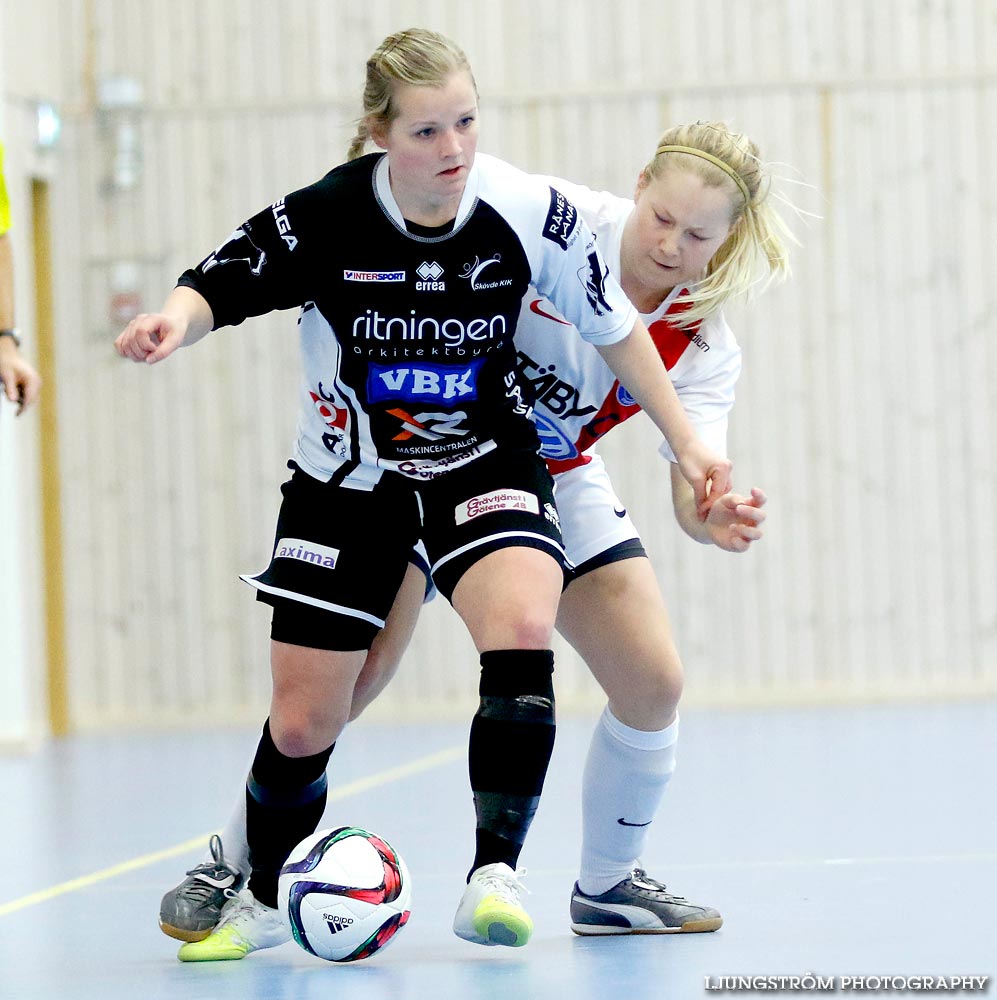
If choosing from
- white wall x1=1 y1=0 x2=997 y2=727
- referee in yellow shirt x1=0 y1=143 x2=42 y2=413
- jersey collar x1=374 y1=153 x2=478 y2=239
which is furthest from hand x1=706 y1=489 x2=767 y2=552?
white wall x1=1 y1=0 x2=997 y2=727

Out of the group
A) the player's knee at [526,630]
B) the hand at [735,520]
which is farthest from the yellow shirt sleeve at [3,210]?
the hand at [735,520]

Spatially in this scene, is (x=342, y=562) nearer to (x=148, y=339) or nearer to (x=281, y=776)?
(x=281, y=776)

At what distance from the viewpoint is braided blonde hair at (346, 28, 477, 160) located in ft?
8.63

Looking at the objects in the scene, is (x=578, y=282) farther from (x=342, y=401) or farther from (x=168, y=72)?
(x=168, y=72)

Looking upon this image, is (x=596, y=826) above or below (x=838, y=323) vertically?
below

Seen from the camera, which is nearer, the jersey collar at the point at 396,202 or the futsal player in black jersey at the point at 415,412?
the futsal player in black jersey at the point at 415,412

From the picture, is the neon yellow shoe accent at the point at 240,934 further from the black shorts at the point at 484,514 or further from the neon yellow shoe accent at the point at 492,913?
the black shorts at the point at 484,514

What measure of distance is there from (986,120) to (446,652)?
3.93 meters

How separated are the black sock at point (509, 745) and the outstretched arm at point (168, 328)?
0.70m

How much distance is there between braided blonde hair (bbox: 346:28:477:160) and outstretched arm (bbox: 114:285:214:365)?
1.36ft

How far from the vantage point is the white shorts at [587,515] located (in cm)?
310

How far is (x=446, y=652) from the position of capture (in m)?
8.61

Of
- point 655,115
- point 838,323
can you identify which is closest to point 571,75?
point 655,115

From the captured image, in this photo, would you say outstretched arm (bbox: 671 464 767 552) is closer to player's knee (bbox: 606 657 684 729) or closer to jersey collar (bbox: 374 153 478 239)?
player's knee (bbox: 606 657 684 729)
